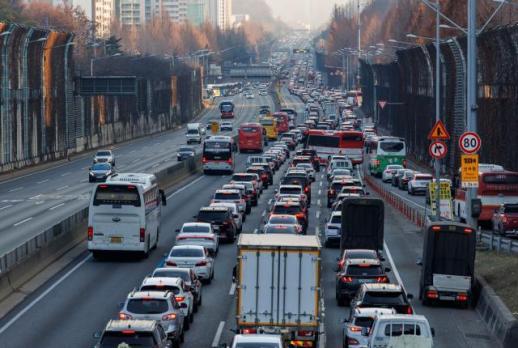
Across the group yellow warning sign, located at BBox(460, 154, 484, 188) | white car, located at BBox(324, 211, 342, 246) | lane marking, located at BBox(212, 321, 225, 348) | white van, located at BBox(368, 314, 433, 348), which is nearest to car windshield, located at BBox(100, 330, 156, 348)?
white van, located at BBox(368, 314, 433, 348)

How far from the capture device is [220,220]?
54.5m

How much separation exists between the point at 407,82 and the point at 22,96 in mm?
40710

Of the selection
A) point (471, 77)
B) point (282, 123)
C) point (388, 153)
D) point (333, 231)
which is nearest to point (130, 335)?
point (471, 77)

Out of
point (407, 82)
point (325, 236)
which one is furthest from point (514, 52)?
point (407, 82)

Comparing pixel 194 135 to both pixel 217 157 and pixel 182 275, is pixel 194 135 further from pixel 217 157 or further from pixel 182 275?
pixel 182 275

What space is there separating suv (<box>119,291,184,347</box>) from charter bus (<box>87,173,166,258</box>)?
14705mm

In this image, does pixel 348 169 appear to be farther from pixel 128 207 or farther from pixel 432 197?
→ pixel 128 207

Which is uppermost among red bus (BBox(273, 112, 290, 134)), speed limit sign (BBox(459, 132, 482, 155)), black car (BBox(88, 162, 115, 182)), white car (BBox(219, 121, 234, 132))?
speed limit sign (BBox(459, 132, 482, 155))

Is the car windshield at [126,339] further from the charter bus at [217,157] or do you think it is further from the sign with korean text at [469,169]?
the charter bus at [217,157]

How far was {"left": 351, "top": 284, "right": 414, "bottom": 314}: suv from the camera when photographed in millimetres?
32344

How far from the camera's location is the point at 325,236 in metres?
54.8

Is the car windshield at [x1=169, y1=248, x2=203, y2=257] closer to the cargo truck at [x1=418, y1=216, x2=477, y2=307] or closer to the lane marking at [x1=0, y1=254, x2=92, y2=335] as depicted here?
the lane marking at [x1=0, y1=254, x2=92, y2=335]

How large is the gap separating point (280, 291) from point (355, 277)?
8401 mm

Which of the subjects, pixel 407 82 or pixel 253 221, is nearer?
pixel 253 221
